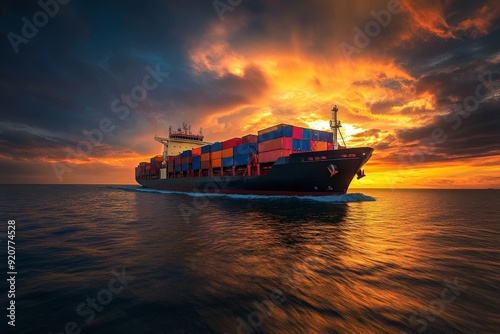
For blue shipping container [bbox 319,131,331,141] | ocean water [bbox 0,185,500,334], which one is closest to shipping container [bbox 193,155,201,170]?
blue shipping container [bbox 319,131,331,141]

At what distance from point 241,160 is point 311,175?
12.5 meters

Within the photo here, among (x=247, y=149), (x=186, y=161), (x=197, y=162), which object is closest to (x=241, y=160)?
(x=247, y=149)

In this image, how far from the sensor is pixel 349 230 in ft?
41.1

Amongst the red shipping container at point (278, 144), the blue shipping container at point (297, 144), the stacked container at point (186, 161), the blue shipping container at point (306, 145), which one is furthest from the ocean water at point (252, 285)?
the stacked container at point (186, 161)

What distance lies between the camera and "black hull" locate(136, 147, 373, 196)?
25.2 metres

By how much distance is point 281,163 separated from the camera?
27453mm

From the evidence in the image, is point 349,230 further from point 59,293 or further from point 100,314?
point 59,293

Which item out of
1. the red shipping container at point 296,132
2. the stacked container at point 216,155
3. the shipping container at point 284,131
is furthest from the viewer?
the stacked container at point 216,155

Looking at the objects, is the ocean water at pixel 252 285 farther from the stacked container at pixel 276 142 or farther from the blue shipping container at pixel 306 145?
the blue shipping container at pixel 306 145

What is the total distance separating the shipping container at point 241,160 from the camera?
33044mm

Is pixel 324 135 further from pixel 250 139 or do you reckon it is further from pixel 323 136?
pixel 250 139

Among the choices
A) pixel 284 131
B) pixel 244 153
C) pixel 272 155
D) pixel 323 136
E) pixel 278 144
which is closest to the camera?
pixel 284 131

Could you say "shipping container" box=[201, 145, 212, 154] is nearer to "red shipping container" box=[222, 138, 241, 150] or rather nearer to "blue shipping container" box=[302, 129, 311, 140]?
"red shipping container" box=[222, 138, 241, 150]

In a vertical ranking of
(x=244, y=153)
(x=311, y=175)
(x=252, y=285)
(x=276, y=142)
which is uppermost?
(x=276, y=142)
